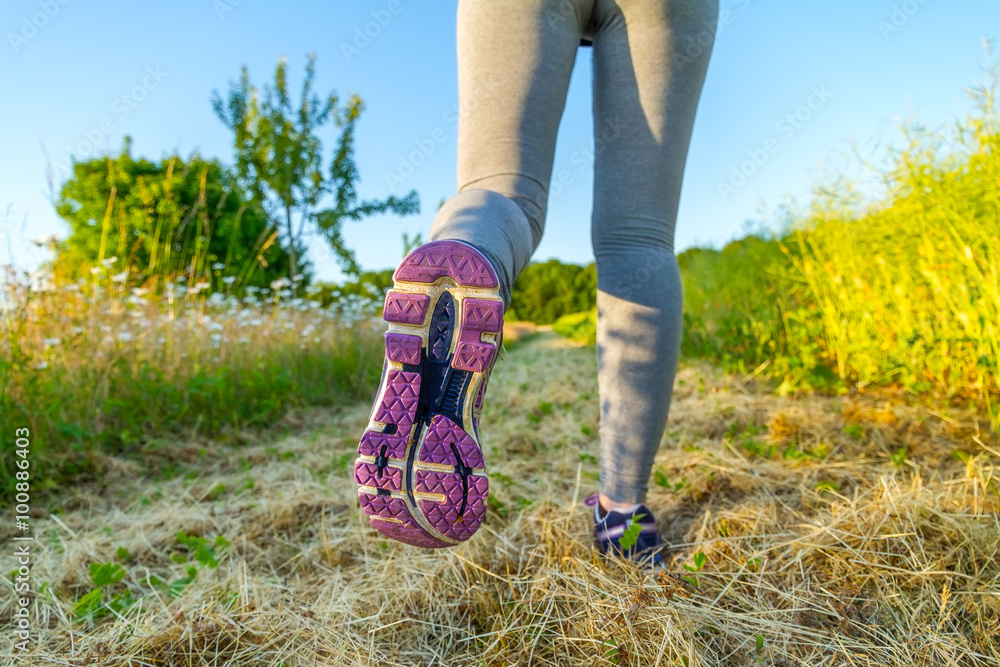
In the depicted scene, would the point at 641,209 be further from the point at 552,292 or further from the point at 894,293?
the point at 552,292

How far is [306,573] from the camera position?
3.69 ft

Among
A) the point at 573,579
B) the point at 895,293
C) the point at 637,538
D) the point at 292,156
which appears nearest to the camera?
the point at 573,579

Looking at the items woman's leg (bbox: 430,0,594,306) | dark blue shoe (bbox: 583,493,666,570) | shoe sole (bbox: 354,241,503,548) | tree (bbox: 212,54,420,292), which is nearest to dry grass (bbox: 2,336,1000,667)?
dark blue shoe (bbox: 583,493,666,570)

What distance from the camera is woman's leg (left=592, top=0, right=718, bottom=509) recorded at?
1.01 metres

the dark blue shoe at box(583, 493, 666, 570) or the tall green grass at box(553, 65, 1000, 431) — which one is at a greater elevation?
the tall green grass at box(553, 65, 1000, 431)

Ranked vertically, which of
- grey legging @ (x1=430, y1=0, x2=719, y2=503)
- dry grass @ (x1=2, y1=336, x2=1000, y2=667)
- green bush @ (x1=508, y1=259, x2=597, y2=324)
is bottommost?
dry grass @ (x1=2, y1=336, x2=1000, y2=667)

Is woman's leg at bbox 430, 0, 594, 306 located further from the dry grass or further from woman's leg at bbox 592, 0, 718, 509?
the dry grass

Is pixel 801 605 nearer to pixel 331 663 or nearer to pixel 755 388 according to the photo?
pixel 331 663

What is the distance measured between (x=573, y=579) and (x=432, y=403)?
398mm

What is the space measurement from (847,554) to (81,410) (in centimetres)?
253

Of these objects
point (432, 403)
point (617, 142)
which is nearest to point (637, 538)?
point (432, 403)

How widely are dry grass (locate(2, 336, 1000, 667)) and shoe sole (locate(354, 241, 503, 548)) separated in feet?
0.78

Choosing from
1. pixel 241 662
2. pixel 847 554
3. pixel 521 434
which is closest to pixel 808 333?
pixel 521 434

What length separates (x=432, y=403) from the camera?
727 mm
